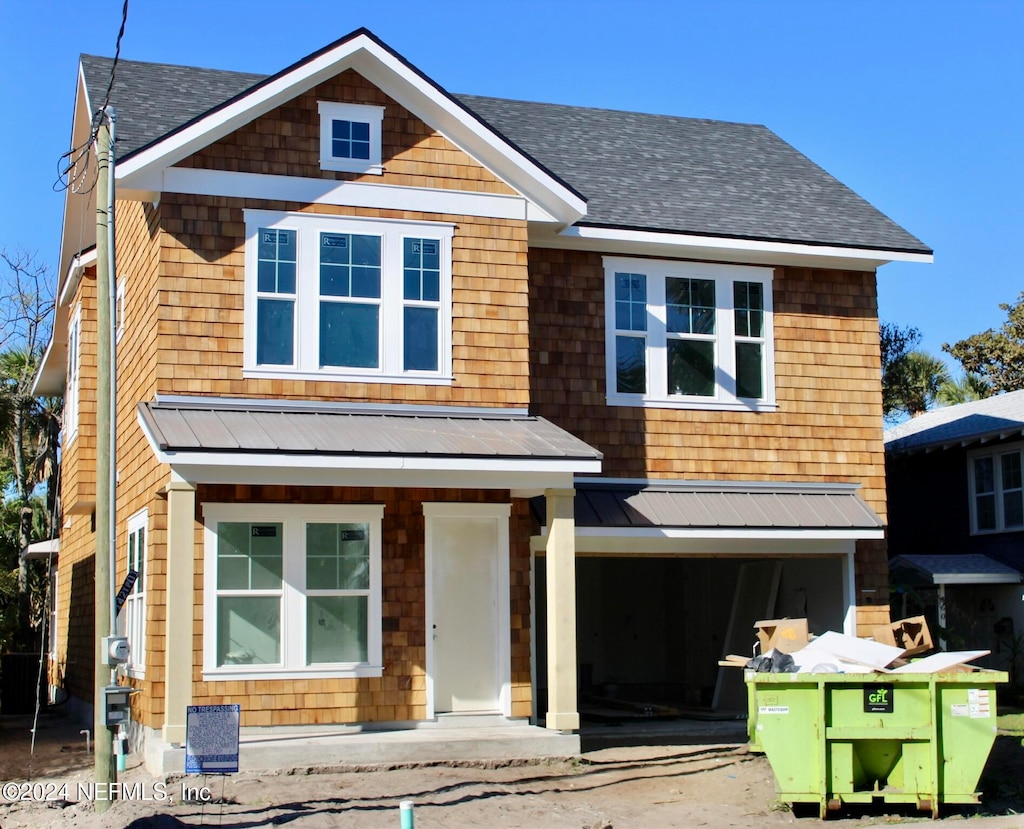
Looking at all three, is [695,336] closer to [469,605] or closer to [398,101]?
[469,605]

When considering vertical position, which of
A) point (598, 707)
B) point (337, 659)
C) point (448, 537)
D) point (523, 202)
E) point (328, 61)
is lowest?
point (598, 707)


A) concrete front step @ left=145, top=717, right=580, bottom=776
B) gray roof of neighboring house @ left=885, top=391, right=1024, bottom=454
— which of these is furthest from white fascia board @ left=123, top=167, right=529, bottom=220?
gray roof of neighboring house @ left=885, top=391, right=1024, bottom=454

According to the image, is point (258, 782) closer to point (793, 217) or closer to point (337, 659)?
point (337, 659)

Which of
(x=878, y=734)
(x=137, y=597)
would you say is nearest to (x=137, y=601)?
(x=137, y=597)

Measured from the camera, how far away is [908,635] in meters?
15.3

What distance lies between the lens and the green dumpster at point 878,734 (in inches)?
429

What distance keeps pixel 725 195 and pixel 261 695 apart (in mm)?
9498

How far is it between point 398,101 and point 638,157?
5251 millimetres

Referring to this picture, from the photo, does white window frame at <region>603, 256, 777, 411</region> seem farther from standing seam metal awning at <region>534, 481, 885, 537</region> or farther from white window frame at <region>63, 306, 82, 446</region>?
white window frame at <region>63, 306, 82, 446</region>

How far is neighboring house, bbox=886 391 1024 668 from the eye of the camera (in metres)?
21.3

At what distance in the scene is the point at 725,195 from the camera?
18.1 meters

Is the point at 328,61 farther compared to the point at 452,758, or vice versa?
the point at 328,61

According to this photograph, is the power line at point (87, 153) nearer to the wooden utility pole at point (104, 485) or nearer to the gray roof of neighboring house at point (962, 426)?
the wooden utility pole at point (104, 485)

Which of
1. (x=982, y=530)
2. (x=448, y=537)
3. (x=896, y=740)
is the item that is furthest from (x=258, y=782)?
(x=982, y=530)
